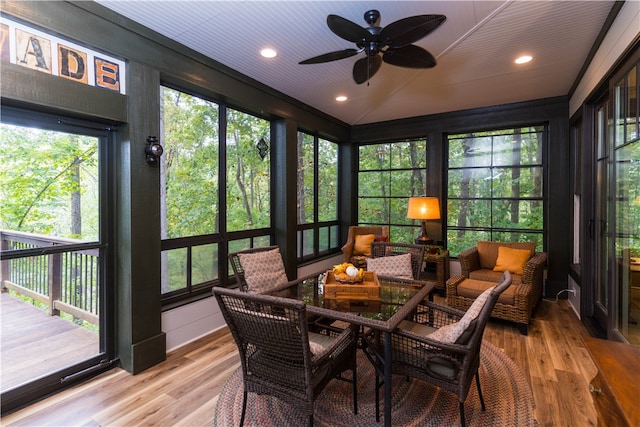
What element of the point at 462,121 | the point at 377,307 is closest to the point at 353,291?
the point at 377,307

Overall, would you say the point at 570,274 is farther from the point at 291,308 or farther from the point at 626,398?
the point at 291,308

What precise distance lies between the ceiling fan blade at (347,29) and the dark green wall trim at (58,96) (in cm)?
174

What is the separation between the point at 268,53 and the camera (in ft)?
9.93

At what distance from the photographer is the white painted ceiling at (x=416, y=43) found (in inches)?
91.5

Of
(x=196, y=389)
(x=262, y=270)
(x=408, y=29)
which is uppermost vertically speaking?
(x=408, y=29)

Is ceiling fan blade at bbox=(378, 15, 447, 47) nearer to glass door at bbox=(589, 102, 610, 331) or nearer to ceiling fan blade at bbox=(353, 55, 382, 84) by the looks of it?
ceiling fan blade at bbox=(353, 55, 382, 84)

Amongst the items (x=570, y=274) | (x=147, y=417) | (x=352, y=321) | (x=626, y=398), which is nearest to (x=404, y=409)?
(x=352, y=321)

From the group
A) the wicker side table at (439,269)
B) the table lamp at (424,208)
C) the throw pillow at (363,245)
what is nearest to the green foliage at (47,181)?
the throw pillow at (363,245)

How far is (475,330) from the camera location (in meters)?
1.70

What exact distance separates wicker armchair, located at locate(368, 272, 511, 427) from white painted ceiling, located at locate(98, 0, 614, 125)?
206 centimetres

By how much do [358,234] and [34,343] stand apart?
4.22 metres

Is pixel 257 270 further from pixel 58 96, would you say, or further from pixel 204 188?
pixel 58 96

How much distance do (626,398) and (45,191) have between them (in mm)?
3280

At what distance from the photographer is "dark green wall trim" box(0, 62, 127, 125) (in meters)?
1.91
